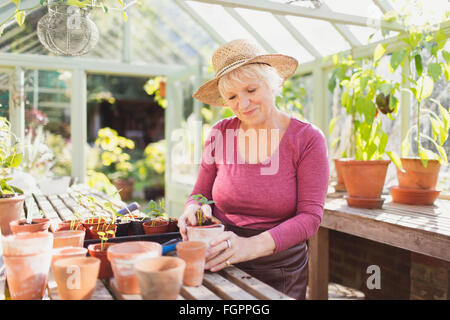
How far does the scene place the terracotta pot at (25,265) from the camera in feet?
2.89

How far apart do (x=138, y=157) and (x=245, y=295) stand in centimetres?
775

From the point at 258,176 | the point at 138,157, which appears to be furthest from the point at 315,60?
the point at 138,157

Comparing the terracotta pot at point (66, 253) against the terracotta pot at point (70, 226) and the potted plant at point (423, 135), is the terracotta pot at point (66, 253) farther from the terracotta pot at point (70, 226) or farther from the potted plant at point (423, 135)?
the potted plant at point (423, 135)

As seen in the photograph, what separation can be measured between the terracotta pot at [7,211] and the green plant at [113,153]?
4.13m

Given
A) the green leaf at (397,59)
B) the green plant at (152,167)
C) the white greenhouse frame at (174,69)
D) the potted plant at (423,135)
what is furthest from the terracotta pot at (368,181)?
the green plant at (152,167)

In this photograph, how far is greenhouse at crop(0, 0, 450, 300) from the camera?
1.39 metres

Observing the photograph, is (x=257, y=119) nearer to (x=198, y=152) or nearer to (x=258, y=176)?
(x=258, y=176)

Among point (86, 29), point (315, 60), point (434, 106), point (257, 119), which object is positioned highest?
point (315, 60)

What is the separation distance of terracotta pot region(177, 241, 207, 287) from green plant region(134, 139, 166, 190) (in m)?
6.08

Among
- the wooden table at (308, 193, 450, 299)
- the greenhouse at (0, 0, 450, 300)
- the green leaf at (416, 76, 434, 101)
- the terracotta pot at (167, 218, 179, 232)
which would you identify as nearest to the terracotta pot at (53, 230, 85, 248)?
the greenhouse at (0, 0, 450, 300)

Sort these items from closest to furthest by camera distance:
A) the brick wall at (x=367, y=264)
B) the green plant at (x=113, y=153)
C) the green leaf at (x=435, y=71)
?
the green leaf at (x=435, y=71)
the brick wall at (x=367, y=264)
the green plant at (x=113, y=153)

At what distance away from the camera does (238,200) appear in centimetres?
153

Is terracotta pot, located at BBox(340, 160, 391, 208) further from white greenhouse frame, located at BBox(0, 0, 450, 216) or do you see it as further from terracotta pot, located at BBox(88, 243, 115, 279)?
terracotta pot, located at BBox(88, 243, 115, 279)

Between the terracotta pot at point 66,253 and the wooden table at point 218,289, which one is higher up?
the terracotta pot at point 66,253
